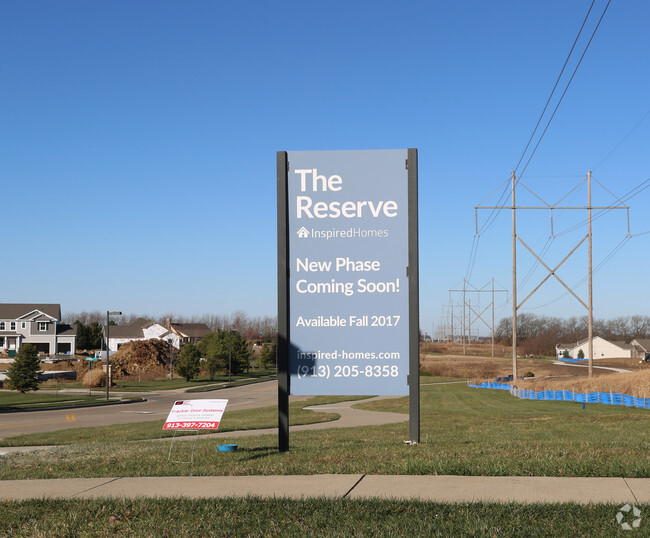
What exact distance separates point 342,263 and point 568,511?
5.53 metres

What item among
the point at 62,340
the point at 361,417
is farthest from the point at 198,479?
the point at 62,340

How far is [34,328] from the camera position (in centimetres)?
10219

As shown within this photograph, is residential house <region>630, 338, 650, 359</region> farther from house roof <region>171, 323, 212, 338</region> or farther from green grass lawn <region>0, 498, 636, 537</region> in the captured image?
green grass lawn <region>0, 498, 636, 537</region>

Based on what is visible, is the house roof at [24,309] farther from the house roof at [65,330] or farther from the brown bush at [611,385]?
the brown bush at [611,385]

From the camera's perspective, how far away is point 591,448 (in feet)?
32.8

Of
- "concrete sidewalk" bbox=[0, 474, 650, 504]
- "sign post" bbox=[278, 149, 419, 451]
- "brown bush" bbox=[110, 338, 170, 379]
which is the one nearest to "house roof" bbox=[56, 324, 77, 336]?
"brown bush" bbox=[110, 338, 170, 379]

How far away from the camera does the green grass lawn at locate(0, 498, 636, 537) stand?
5113mm

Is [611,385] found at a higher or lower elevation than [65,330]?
lower

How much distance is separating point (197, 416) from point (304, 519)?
4.63 meters

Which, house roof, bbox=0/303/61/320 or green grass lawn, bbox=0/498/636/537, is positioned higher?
house roof, bbox=0/303/61/320

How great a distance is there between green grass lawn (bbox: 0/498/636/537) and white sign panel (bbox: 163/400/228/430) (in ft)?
10.9

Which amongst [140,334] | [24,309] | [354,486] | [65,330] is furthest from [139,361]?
[354,486]

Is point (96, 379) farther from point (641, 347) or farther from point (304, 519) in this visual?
point (641, 347)

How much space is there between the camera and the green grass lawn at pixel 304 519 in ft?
16.8
